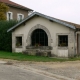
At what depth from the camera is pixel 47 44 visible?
76.7ft

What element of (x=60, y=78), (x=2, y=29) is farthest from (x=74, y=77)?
Answer: (x=2, y=29)

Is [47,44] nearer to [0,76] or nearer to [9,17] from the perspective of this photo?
[0,76]

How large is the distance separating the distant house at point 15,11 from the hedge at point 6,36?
10120 mm

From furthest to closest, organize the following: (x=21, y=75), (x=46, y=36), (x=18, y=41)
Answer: (x=18, y=41)
(x=46, y=36)
(x=21, y=75)

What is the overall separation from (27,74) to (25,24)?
37.5 ft

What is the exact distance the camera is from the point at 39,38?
78.5ft

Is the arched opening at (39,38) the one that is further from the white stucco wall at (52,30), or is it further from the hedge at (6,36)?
the hedge at (6,36)

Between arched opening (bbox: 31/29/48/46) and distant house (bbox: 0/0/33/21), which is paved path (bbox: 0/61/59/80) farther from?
distant house (bbox: 0/0/33/21)

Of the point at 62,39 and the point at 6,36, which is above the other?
the point at 6,36

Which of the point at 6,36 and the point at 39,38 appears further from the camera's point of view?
the point at 6,36

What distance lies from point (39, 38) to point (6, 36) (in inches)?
173

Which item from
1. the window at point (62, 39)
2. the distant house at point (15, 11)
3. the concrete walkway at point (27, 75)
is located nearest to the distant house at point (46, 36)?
the window at point (62, 39)

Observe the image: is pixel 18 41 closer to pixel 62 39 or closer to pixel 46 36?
pixel 46 36

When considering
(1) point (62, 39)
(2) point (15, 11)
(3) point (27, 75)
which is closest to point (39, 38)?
(1) point (62, 39)
